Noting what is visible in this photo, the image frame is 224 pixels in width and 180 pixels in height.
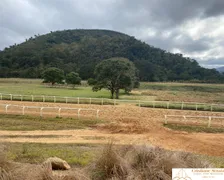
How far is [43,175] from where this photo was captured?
4.10 m

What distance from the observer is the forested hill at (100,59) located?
95.9m

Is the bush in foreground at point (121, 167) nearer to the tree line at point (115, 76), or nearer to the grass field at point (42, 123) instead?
the grass field at point (42, 123)

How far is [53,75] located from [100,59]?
160ft

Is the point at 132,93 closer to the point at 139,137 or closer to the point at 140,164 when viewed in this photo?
the point at 139,137

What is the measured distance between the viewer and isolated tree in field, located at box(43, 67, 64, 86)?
6243 centimetres

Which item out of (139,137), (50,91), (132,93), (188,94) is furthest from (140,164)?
(188,94)

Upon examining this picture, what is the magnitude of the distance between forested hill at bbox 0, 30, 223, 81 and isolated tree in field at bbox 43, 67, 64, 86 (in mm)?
21290

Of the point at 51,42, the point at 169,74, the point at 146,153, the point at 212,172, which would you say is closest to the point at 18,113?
the point at 146,153

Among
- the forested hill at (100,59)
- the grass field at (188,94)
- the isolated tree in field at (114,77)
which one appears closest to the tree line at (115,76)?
the isolated tree in field at (114,77)

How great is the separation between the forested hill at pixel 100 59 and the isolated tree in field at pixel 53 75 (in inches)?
838

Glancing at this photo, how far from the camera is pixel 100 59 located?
110 meters

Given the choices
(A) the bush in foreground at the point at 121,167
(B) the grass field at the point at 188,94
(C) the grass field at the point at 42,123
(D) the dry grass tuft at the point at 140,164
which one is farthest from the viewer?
(B) the grass field at the point at 188,94

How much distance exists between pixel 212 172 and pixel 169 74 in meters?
112

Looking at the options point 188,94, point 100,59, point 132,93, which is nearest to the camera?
point 132,93
